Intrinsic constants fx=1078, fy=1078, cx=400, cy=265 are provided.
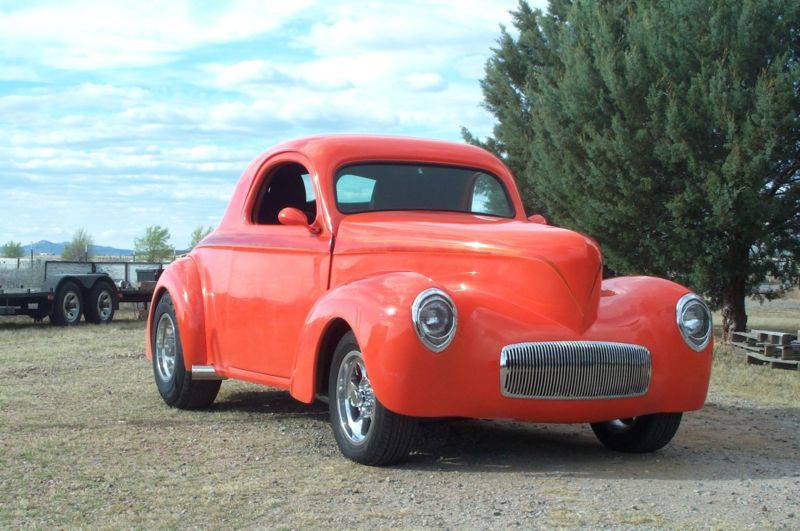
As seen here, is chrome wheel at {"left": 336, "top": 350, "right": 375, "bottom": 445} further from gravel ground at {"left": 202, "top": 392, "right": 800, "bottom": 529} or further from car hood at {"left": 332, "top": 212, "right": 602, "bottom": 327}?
car hood at {"left": 332, "top": 212, "right": 602, "bottom": 327}

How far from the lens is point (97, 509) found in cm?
504

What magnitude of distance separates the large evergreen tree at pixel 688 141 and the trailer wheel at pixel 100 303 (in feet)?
28.2

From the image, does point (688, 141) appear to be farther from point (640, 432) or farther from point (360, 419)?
point (360, 419)

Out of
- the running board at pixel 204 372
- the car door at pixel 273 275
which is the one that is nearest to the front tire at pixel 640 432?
the car door at pixel 273 275

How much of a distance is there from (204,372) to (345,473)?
2.55 meters

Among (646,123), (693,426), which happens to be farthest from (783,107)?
(693,426)

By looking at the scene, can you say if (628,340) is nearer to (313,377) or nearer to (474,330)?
(474,330)

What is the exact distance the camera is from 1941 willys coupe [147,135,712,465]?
18.9 ft

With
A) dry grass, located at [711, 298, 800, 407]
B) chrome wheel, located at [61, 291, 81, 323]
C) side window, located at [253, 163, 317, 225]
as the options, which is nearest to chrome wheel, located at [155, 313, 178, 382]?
side window, located at [253, 163, 317, 225]

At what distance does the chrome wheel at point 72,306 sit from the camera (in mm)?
19781

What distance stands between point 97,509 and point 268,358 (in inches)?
94.5

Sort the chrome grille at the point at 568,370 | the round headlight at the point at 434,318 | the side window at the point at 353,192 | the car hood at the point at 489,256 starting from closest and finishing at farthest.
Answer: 1. the round headlight at the point at 434,318
2. the chrome grille at the point at 568,370
3. the car hood at the point at 489,256
4. the side window at the point at 353,192

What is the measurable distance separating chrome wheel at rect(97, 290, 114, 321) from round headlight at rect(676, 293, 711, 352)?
15.6 metres

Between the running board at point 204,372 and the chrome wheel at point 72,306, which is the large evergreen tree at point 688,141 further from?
the running board at point 204,372
